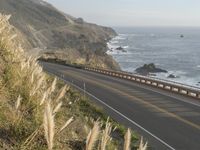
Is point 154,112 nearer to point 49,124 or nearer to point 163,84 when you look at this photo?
point 163,84

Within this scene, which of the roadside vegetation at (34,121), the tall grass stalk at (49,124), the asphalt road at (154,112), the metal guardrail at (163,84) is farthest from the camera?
the metal guardrail at (163,84)

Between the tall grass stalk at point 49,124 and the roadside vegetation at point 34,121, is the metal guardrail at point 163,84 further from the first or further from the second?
the tall grass stalk at point 49,124

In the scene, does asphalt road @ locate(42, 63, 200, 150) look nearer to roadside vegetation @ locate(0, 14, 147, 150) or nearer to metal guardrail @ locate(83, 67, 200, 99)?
metal guardrail @ locate(83, 67, 200, 99)

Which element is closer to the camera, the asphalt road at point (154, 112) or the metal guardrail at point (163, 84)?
the asphalt road at point (154, 112)

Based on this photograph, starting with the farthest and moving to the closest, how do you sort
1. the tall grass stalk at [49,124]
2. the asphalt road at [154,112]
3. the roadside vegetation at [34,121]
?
the asphalt road at [154,112] < the roadside vegetation at [34,121] < the tall grass stalk at [49,124]

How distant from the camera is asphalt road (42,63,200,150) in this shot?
60.8 feet

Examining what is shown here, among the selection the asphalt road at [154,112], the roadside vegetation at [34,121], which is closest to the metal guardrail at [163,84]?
the asphalt road at [154,112]

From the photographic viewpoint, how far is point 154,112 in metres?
25.7

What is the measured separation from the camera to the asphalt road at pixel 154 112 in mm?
18531

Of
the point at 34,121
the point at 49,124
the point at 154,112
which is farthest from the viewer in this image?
the point at 154,112

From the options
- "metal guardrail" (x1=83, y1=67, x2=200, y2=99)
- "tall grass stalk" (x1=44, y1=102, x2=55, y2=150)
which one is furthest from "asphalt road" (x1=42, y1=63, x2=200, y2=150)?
"tall grass stalk" (x1=44, y1=102, x2=55, y2=150)

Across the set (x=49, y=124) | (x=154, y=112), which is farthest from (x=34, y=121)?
(x=154, y=112)

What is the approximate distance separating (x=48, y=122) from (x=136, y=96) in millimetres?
28208

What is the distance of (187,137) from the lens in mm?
18750
